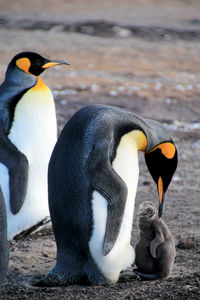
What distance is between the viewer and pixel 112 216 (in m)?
3.74

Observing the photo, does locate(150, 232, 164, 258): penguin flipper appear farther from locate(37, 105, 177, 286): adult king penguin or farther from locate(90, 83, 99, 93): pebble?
locate(90, 83, 99, 93): pebble

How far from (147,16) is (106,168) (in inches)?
819

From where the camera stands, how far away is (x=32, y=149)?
501cm

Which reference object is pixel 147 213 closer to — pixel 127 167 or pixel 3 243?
pixel 127 167

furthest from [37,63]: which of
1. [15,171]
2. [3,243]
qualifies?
[3,243]

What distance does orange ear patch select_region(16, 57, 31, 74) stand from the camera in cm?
531

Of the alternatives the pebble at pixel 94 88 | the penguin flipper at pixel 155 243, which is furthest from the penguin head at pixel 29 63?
the pebble at pixel 94 88

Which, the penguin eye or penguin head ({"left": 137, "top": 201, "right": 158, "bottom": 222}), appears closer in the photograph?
penguin head ({"left": 137, "top": 201, "right": 158, "bottom": 222})

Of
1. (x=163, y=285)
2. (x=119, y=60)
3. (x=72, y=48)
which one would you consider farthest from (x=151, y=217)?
(x=72, y=48)

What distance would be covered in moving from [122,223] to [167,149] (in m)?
0.60

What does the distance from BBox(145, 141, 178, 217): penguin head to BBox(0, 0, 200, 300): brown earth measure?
1.79 ft

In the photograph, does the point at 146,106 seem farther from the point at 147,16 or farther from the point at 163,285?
the point at 147,16

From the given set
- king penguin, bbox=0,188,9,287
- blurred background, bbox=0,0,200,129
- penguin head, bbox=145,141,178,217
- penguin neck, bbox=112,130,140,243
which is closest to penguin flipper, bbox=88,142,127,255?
penguin neck, bbox=112,130,140,243

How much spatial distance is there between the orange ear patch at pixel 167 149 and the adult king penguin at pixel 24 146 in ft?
4.15
